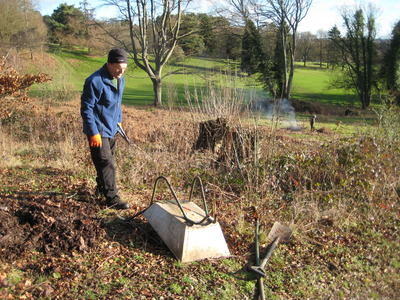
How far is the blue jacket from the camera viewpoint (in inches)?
168

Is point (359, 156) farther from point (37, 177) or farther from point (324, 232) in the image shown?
point (37, 177)

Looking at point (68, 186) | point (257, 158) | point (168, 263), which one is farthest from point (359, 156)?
point (68, 186)

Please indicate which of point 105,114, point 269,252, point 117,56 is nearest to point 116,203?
point 105,114

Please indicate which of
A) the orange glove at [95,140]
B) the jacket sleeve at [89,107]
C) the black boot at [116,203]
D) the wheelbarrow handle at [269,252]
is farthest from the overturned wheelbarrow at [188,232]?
the jacket sleeve at [89,107]

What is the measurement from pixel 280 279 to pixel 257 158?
2736mm

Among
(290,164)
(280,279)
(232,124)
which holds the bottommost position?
(280,279)

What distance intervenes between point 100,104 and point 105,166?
0.75 metres

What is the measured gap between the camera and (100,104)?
176 inches

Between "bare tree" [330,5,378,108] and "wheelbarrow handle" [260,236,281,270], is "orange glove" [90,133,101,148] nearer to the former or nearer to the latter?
"wheelbarrow handle" [260,236,281,270]

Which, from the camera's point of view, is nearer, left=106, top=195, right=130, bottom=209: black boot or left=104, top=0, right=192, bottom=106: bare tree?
left=106, top=195, right=130, bottom=209: black boot

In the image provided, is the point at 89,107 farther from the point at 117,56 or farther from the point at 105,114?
the point at 117,56

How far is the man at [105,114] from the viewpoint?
14.0 ft

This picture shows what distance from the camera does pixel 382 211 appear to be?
5.67m

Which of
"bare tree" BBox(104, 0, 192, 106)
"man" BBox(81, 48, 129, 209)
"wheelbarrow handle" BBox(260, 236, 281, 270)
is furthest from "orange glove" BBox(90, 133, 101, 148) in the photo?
"bare tree" BBox(104, 0, 192, 106)
